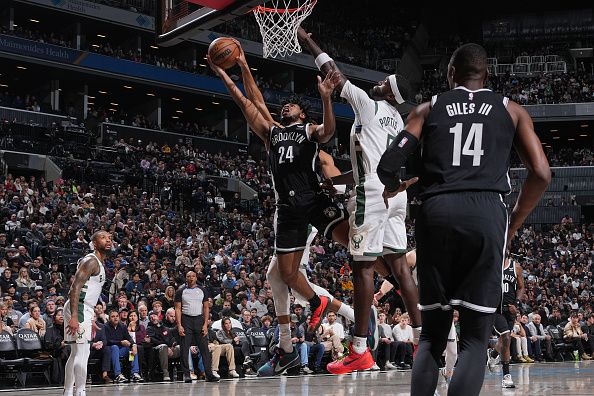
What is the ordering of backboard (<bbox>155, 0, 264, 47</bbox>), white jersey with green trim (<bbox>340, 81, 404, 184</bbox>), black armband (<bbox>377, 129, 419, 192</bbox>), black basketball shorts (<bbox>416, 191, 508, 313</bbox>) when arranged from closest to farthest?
black basketball shorts (<bbox>416, 191, 508, 313</bbox>)
black armband (<bbox>377, 129, 419, 192</bbox>)
white jersey with green trim (<bbox>340, 81, 404, 184</bbox>)
backboard (<bbox>155, 0, 264, 47</bbox>)

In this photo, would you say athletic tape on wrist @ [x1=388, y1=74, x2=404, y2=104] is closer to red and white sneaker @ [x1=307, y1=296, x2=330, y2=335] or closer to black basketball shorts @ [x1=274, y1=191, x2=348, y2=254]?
black basketball shorts @ [x1=274, y1=191, x2=348, y2=254]

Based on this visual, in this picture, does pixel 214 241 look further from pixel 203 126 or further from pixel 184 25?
pixel 203 126

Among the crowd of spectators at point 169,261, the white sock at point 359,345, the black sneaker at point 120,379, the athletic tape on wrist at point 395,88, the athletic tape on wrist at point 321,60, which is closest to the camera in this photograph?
the white sock at point 359,345

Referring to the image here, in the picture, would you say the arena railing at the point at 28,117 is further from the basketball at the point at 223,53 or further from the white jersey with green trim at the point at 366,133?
the white jersey with green trim at the point at 366,133

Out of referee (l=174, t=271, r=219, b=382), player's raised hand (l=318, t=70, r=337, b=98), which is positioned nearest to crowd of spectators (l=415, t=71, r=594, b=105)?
referee (l=174, t=271, r=219, b=382)

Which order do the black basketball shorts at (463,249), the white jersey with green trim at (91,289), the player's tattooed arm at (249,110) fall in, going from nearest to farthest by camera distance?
the black basketball shorts at (463,249)
the player's tattooed arm at (249,110)
the white jersey with green trim at (91,289)

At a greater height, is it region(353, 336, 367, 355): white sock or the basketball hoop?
the basketball hoop

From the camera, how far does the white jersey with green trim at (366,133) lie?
7.46 meters

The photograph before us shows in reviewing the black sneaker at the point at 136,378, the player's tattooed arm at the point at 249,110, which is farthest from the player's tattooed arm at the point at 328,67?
the black sneaker at the point at 136,378

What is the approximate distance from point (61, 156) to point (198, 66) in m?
14.5

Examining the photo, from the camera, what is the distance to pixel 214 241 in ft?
87.5

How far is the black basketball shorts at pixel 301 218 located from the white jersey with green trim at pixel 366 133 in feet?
1.41

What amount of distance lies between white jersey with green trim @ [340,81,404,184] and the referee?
8539 millimetres

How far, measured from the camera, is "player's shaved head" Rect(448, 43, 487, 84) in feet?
15.7
